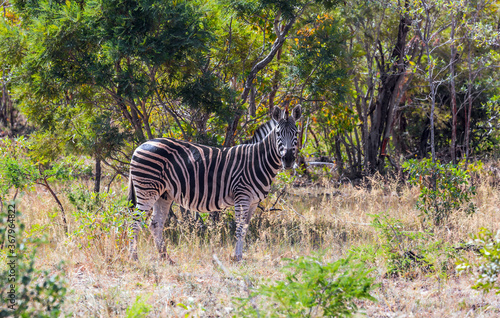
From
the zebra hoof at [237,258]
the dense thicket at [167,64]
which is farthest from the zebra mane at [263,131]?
the zebra hoof at [237,258]

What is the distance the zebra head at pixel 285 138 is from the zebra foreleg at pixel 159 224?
1.94m

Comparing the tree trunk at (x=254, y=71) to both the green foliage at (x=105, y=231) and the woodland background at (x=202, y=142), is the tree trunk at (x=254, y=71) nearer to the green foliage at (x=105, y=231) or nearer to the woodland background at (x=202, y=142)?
the woodland background at (x=202, y=142)

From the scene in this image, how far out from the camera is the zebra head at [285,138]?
6.32 metres

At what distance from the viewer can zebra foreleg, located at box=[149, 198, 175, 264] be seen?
6405 millimetres

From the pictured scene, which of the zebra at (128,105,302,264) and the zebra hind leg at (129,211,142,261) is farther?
the zebra at (128,105,302,264)

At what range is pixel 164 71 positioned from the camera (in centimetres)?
738

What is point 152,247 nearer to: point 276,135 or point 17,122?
point 276,135

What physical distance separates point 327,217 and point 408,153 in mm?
6710

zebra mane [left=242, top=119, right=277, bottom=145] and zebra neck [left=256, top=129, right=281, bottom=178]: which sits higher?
zebra mane [left=242, top=119, right=277, bottom=145]

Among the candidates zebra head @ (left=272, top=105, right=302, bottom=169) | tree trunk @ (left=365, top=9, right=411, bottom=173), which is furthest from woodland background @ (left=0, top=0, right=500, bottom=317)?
tree trunk @ (left=365, top=9, right=411, bottom=173)

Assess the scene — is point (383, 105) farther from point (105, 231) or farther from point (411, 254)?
point (105, 231)

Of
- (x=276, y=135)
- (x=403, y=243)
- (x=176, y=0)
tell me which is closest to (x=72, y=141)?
(x=176, y=0)

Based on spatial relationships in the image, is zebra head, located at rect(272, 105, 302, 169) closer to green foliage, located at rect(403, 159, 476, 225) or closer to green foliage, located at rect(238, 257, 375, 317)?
green foliage, located at rect(403, 159, 476, 225)

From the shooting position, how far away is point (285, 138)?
20.9 feet
